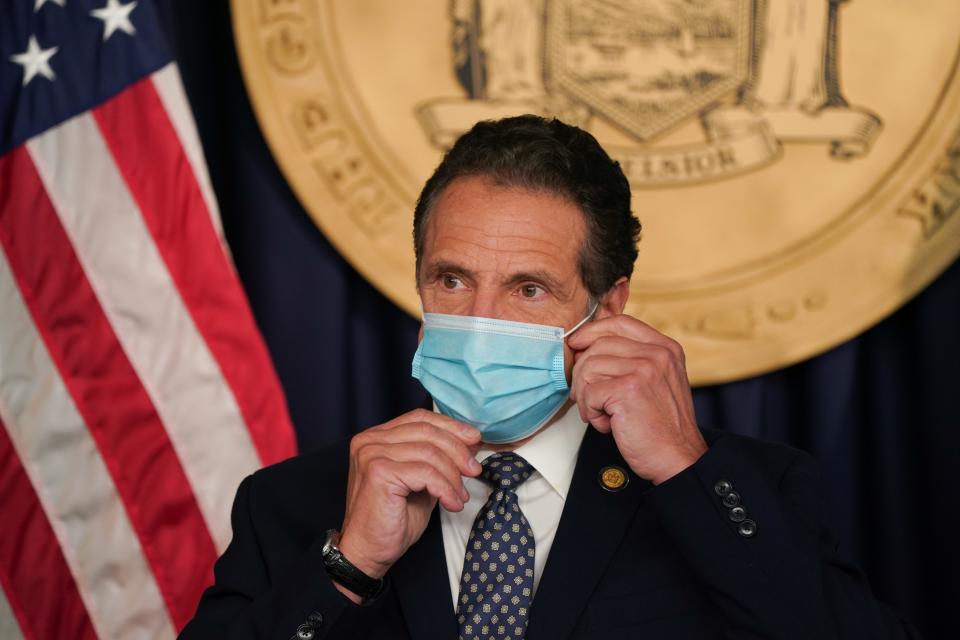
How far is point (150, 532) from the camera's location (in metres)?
2.79

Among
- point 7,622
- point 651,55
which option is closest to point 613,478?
point 651,55

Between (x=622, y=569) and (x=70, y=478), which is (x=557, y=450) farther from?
(x=70, y=478)

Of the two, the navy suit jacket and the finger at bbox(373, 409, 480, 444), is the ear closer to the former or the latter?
the navy suit jacket

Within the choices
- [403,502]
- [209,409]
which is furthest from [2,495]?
[403,502]

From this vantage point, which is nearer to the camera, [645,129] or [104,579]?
[104,579]

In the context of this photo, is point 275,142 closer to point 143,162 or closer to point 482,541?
point 143,162

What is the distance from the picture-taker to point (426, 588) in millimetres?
1897

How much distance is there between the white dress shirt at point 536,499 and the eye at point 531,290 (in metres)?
0.24

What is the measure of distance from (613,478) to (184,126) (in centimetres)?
149

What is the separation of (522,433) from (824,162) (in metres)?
1.38

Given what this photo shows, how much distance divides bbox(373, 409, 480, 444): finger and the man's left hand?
173 millimetres

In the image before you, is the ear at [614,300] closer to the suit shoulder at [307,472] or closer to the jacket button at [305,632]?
the suit shoulder at [307,472]

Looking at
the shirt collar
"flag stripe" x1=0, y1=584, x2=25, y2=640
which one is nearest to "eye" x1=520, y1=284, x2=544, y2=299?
the shirt collar

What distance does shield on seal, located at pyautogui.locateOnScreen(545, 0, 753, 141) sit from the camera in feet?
9.78
